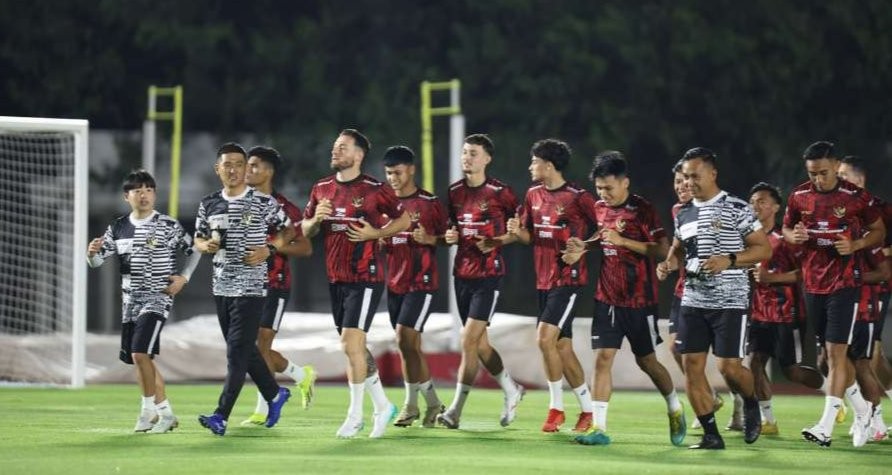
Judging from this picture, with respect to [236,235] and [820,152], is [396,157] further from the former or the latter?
[820,152]

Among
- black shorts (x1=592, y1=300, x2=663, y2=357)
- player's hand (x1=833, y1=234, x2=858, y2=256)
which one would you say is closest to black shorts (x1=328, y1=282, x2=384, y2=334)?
black shorts (x1=592, y1=300, x2=663, y2=357)

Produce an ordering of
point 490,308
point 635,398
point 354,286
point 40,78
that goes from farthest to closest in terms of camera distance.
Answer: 1. point 40,78
2. point 635,398
3. point 490,308
4. point 354,286

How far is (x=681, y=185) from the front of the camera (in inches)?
575

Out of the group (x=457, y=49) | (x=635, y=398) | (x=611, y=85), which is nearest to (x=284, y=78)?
(x=457, y=49)

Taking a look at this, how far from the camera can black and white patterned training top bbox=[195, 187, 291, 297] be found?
42.5 feet

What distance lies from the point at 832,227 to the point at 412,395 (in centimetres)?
374

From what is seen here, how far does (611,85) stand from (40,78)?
10509 mm

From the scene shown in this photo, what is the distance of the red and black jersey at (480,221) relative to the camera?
1455 centimetres

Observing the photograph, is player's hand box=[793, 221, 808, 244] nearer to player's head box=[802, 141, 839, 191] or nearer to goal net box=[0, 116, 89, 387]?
player's head box=[802, 141, 839, 191]

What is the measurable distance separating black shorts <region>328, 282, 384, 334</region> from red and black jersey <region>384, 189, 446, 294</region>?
4.39 ft

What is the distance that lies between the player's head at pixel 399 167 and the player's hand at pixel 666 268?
2.49m

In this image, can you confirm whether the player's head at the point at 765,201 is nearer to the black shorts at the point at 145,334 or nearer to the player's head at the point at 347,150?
the player's head at the point at 347,150

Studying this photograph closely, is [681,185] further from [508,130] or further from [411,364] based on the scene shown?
[508,130]

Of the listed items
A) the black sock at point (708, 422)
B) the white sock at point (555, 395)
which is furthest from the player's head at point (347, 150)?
the black sock at point (708, 422)
